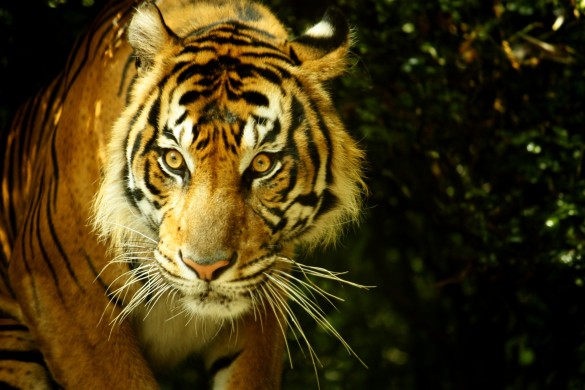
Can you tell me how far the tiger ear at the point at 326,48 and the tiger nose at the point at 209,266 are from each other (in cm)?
70

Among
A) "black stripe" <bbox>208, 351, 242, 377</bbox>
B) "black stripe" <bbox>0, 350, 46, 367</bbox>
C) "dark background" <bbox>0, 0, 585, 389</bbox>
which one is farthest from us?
"dark background" <bbox>0, 0, 585, 389</bbox>

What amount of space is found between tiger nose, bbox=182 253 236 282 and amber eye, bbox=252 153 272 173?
0.88 feet

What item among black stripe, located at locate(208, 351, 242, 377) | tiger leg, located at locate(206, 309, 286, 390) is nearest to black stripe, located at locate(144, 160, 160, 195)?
tiger leg, located at locate(206, 309, 286, 390)

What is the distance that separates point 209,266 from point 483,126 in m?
1.97

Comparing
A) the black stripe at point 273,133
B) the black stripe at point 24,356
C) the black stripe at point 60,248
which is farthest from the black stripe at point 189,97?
the black stripe at point 24,356

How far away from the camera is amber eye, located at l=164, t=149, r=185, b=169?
2.68 meters

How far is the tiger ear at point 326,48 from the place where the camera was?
289 centimetres

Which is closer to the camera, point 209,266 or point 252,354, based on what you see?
point 209,266

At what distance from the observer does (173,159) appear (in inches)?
106

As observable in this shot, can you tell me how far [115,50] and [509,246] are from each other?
6.21 feet

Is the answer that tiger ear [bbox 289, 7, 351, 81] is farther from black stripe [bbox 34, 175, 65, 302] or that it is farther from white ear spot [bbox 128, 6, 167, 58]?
black stripe [bbox 34, 175, 65, 302]

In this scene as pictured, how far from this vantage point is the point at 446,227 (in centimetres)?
446

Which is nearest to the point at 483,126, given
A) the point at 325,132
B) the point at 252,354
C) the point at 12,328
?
the point at 325,132

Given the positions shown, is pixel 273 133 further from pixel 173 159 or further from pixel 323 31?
pixel 323 31
